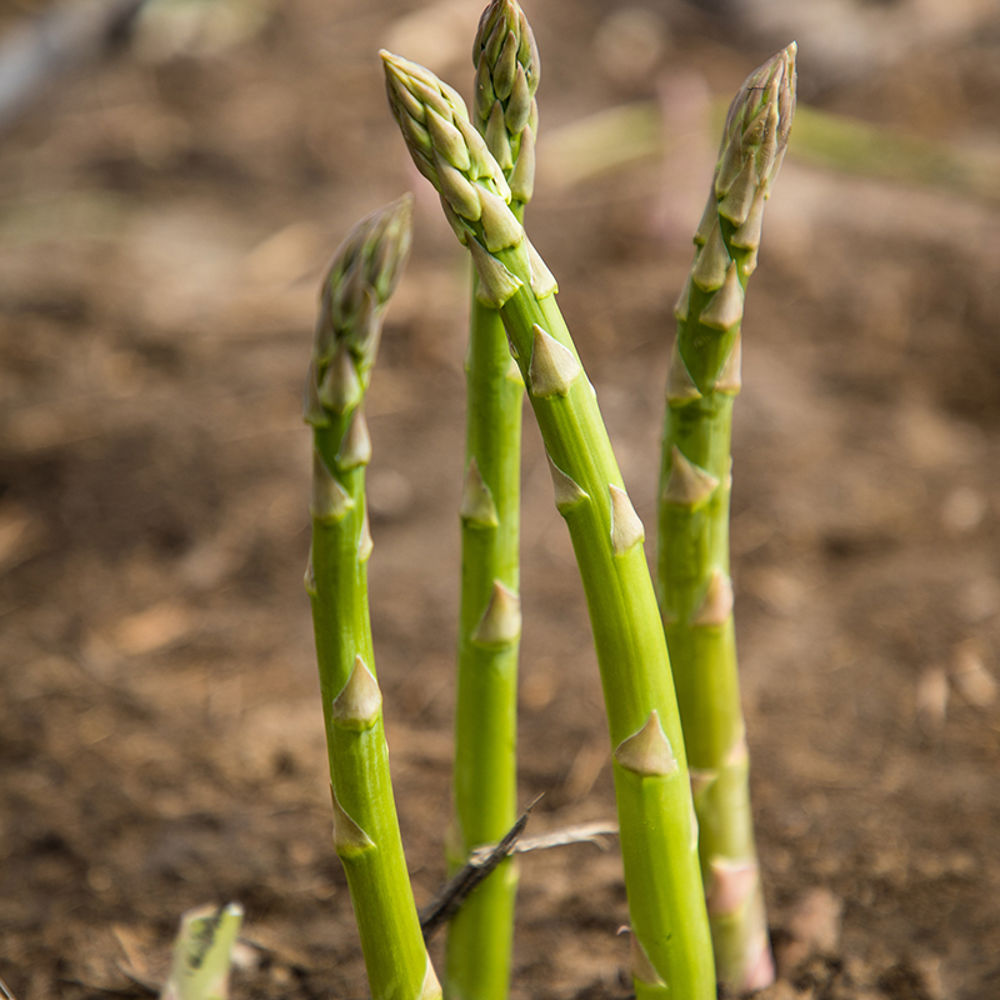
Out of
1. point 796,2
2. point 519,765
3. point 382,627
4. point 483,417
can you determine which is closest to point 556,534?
point 382,627

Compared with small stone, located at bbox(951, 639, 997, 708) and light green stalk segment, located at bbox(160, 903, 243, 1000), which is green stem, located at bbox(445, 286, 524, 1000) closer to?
light green stalk segment, located at bbox(160, 903, 243, 1000)

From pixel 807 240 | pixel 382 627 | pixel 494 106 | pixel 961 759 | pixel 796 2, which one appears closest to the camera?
pixel 494 106

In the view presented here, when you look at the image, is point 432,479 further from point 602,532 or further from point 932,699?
point 602,532

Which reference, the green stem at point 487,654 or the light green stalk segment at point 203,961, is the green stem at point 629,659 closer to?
the green stem at point 487,654

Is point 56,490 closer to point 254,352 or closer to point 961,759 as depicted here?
point 254,352

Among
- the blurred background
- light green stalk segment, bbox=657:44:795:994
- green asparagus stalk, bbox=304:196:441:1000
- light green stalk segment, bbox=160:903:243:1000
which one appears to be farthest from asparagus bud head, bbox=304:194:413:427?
the blurred background
